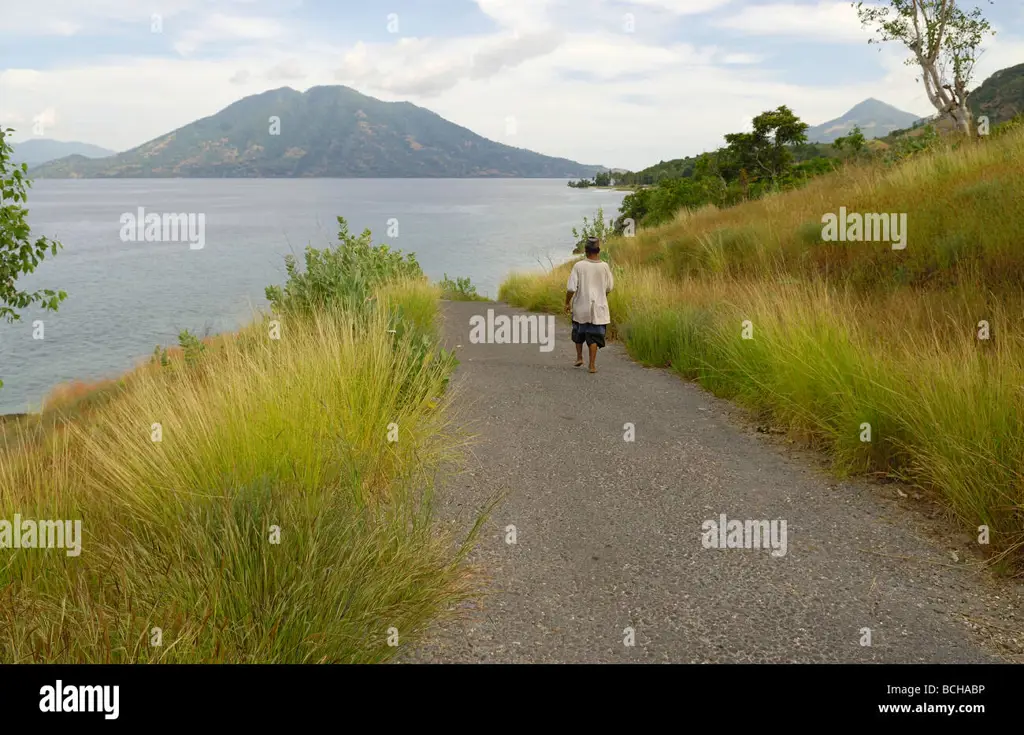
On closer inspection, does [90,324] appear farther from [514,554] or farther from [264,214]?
[264,214]

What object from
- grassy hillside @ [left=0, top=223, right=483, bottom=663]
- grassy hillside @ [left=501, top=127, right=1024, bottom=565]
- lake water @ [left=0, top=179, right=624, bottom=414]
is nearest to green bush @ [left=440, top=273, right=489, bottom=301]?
lake water @ [left=0, top=179, right=624, bottom=414]

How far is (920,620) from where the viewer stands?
10.9 ft

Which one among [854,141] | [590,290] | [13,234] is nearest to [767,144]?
[854,141]

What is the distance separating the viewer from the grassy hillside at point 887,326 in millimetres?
4418

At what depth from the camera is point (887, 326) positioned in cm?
693

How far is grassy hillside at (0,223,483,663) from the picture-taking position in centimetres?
263

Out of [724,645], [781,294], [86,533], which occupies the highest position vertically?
[781,294]

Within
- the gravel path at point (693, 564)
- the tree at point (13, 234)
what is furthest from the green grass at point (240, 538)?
the tree at point (13, 234)

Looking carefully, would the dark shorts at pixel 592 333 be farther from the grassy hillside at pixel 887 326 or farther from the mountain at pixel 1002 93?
the mountain at pixel 1002 93

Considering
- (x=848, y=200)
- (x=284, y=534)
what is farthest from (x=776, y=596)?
(x=848, y=200)

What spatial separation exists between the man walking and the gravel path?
284cm

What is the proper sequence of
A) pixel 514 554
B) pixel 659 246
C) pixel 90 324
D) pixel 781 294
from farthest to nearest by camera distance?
pixel 90 324
pixel 659 246
pixel 781 294
pixel 514 554

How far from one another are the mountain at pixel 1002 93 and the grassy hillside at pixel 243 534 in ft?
367

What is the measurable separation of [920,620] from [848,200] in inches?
442
